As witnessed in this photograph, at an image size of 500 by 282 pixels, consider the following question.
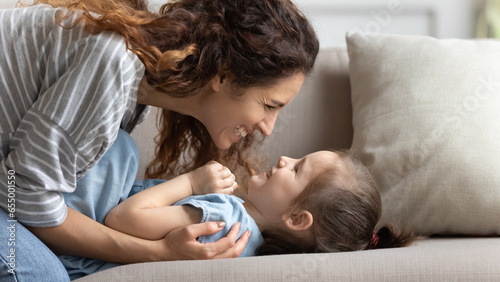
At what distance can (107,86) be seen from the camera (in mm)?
1216

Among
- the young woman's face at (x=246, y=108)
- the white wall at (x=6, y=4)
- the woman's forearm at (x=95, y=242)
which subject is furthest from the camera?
the white wall at (x=6, y=4)

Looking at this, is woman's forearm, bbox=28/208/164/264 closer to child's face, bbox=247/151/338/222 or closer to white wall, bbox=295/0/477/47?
child's face, bbox=247/151/338/222

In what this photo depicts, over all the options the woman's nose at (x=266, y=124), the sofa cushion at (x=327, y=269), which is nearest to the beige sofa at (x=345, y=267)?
the sofa cushion at (x=327, y=269)

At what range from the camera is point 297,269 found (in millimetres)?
1144

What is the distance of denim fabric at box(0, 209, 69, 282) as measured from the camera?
3.79 ft

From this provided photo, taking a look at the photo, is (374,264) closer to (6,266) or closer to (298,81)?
(298,81)

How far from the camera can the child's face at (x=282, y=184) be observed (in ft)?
4.86

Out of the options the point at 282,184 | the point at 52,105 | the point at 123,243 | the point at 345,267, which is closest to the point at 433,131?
the point at 282,184

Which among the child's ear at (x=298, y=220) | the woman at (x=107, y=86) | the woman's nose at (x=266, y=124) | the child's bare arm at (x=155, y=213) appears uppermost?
the woman at (x=107, y=86)

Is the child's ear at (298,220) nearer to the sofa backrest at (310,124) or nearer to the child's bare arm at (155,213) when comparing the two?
the child's bare arm at (155,213)

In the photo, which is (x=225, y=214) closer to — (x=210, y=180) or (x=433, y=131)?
(x=210, y=180)

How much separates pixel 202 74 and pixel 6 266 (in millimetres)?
576

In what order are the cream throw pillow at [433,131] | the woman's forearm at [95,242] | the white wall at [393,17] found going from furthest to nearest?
the white wall at [393,17], the cream throw pillow at [433,131], the woman's forearm at [95,242]

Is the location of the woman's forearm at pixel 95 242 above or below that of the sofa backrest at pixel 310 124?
above
